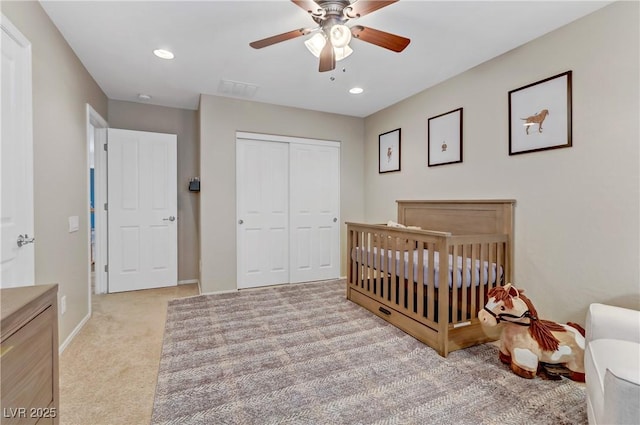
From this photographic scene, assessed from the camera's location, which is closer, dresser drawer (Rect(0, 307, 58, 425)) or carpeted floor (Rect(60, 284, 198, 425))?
dresser drawer (Rect(0, 307, 58, 425))

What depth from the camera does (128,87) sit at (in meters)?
3.37

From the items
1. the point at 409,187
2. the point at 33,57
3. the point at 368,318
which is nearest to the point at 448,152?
the point at 409,187

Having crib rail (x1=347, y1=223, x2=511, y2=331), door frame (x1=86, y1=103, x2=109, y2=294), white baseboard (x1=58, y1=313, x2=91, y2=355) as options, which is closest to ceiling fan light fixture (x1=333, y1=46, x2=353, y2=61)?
crib rail (x1=347, y1=223, x2=511, y2=331)

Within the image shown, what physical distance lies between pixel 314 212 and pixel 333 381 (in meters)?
2.65

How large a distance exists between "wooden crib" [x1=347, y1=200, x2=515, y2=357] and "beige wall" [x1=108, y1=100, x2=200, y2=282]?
2403 millimetres

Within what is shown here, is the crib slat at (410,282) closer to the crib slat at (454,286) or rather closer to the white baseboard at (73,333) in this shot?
the crib slat at (454,286)

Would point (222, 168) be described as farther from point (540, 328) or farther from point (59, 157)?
point (540, 328)

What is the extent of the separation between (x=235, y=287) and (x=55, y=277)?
1879 millimetres

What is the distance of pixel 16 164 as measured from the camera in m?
1.71

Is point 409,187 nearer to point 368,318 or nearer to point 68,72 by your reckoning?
point 368,318

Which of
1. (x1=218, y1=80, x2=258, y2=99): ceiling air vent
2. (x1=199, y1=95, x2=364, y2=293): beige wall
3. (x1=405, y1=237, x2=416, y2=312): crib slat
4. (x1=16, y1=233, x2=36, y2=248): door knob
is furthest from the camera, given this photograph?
(x1=199, y1=95, x2=364, y2=293): beige wall

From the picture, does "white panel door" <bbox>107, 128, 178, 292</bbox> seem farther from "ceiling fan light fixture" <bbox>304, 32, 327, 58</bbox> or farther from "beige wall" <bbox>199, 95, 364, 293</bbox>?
"ceiling fan light fixture" <bbox>304, 32, 327, 58</bbox>

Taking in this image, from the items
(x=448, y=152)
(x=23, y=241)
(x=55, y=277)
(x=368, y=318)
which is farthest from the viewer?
(x=448, y=152)

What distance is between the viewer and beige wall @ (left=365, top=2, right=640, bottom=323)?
1.90 m
